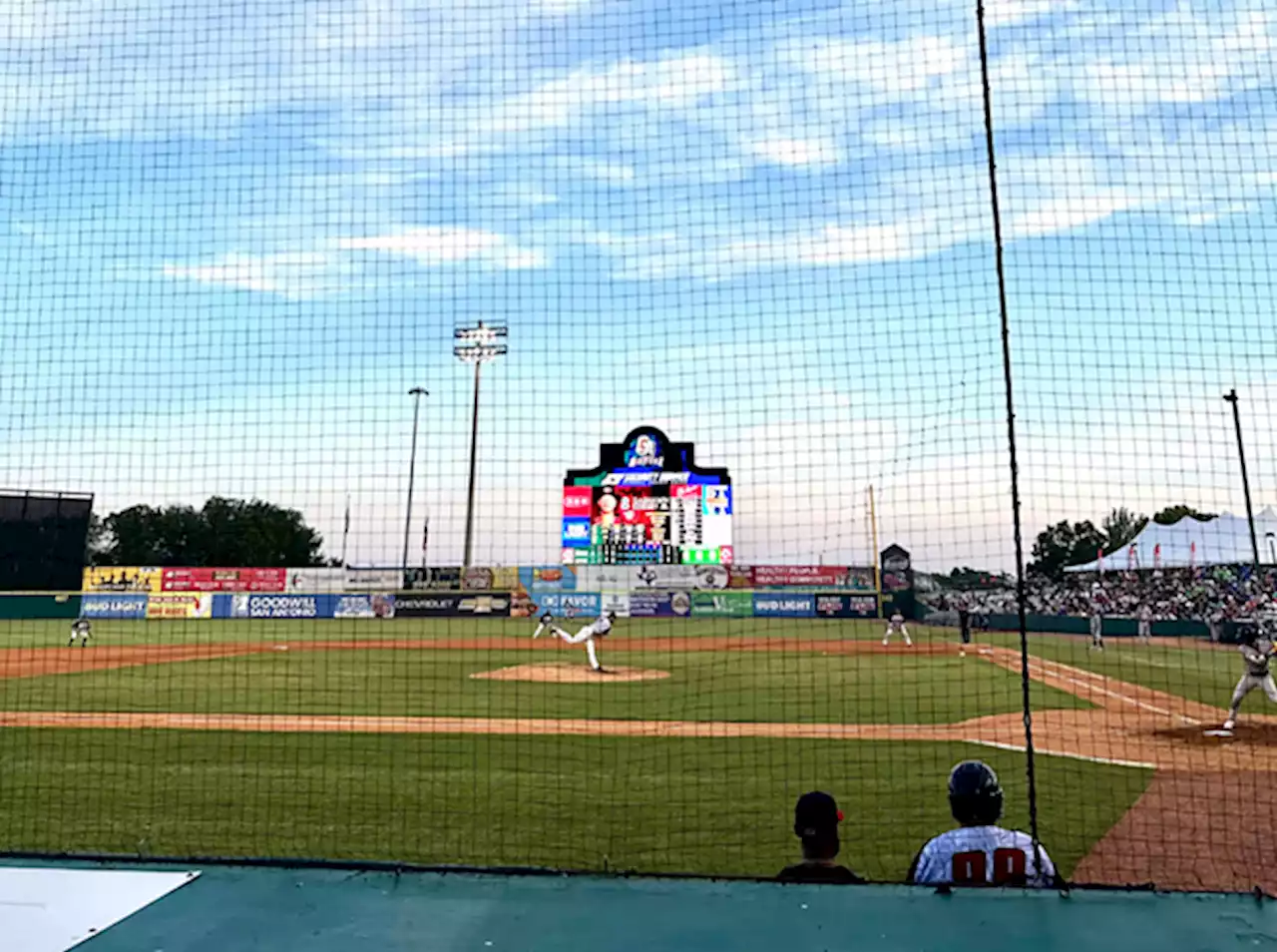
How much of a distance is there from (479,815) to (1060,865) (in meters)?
4.00

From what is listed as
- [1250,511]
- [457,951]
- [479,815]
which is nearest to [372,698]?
[479,815]

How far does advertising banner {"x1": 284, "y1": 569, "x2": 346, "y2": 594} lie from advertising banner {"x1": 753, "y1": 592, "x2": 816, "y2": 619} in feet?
58.6

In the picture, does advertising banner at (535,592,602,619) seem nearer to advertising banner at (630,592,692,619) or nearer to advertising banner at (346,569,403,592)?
advertising banner at (630,592,692,619)

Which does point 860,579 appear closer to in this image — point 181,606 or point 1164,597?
point 1164,597

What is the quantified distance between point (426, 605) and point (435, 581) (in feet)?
4.44

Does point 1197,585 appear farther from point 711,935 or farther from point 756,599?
point 711,935

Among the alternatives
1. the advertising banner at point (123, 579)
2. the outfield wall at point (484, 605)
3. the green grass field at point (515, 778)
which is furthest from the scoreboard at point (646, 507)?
the advertising banner at point (123, 579)

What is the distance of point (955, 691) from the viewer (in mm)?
15672

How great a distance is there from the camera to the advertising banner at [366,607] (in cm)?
3772

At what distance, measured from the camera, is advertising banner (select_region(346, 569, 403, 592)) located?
3834cm

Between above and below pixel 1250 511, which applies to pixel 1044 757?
below

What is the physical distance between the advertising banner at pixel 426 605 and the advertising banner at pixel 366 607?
0.38 meters

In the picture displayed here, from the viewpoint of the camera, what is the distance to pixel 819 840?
2.99 metres

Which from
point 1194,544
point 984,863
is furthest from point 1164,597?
point 984,863
